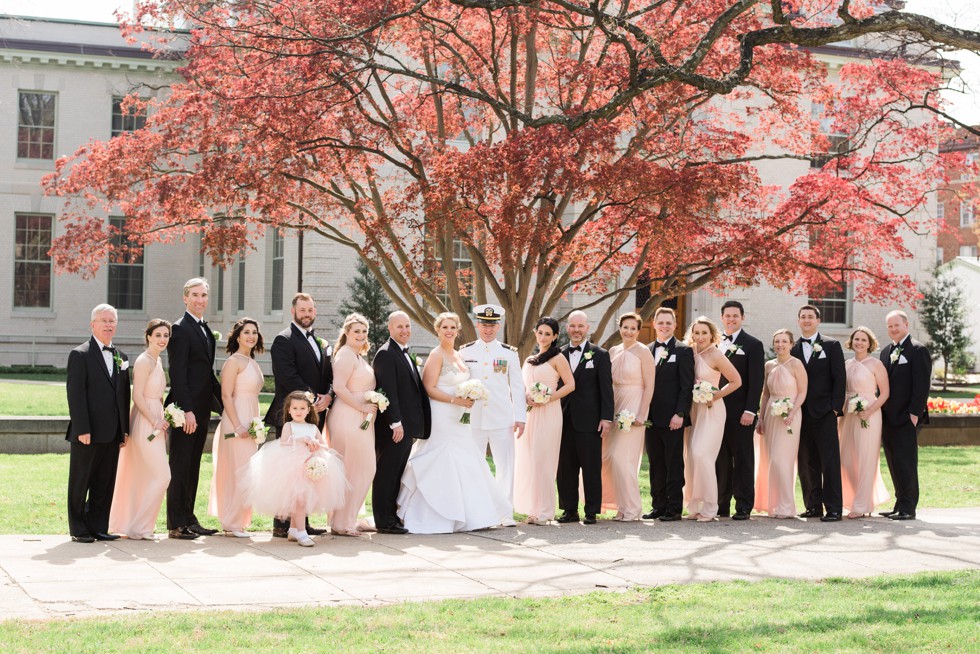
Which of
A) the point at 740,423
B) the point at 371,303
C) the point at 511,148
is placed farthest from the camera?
the point at 371,303

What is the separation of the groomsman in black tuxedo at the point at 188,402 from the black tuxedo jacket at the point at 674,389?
14.4 ft

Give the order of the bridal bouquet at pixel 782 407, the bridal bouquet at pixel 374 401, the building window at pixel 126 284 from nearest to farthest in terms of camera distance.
Answer: 1. the bridal bouquet at pixel 374 401
2. the bridal bouquet at pixel 782 407
3. the building window at pixel 126 284

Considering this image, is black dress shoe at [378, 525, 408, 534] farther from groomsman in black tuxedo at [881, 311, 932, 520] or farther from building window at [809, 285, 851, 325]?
building window at [809, 285, 851, 325]

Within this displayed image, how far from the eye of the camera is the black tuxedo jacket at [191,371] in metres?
10.1

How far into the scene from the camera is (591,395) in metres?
11.7

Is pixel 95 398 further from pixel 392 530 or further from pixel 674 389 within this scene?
pixel 674 389

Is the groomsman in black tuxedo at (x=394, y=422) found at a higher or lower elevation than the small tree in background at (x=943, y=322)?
lower

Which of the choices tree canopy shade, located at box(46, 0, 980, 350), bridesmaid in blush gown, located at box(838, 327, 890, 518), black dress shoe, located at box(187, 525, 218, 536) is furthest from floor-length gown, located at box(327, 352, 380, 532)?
bridesmaid in blush gown, located at box(838, 327, 890, 518)

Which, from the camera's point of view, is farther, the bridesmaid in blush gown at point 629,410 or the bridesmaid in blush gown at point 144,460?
the bridesmaid in blush gown at point 629,410

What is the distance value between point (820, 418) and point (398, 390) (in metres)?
4.45

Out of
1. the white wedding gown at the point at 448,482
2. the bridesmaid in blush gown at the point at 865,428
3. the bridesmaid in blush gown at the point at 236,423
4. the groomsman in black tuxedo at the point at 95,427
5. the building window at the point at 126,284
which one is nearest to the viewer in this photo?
the groomsman in black tuxedo at the point at 95,427

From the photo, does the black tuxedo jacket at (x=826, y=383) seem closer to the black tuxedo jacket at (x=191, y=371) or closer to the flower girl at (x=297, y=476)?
the flower girl at (x=297, y=476)

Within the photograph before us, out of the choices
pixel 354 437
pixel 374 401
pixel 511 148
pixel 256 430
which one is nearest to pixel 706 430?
pixel 374 401

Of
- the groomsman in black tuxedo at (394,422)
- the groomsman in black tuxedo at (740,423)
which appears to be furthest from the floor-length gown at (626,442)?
the groomsman in black tuxedo at (394,422)
